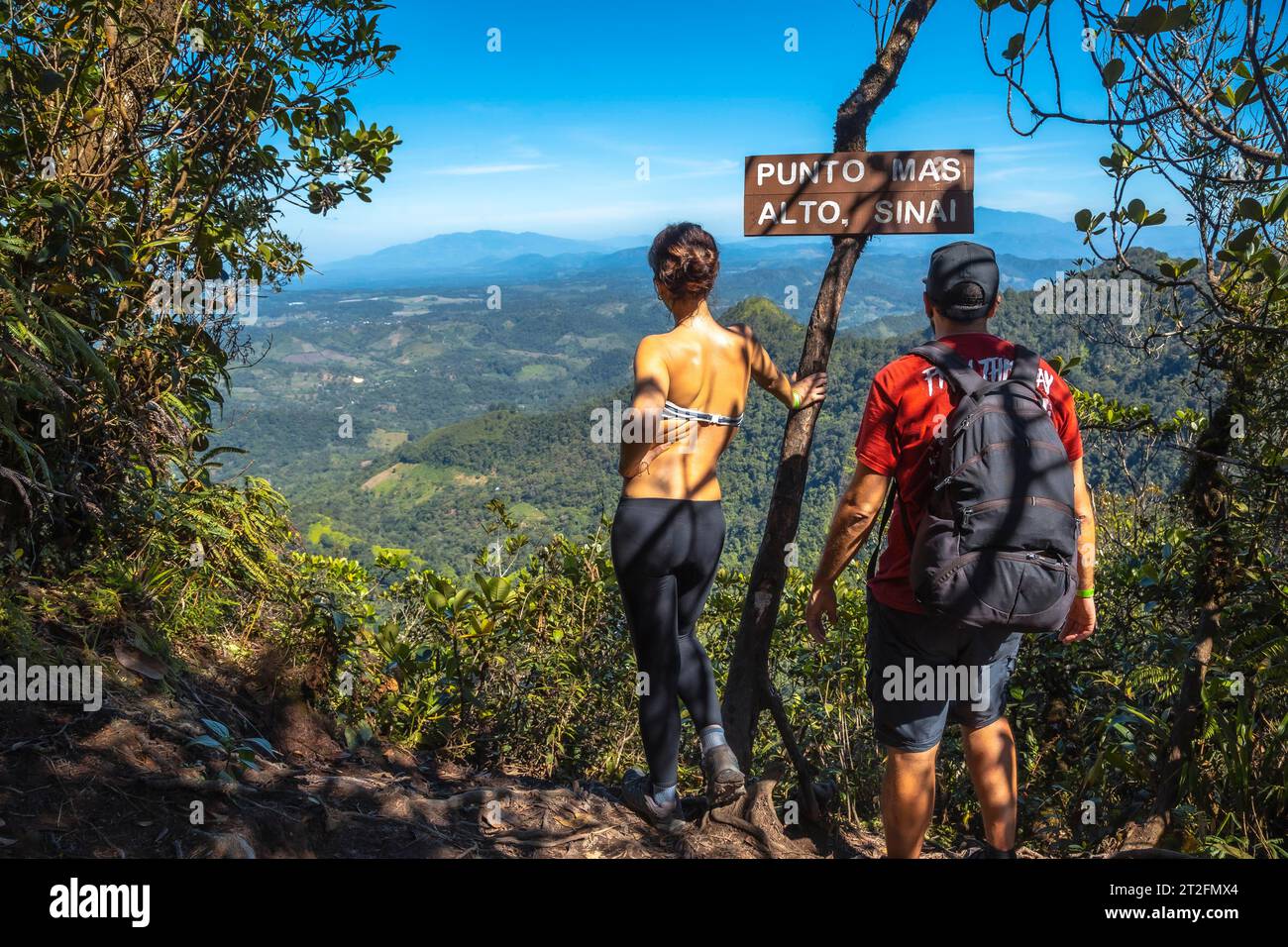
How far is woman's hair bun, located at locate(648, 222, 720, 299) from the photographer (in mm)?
2746

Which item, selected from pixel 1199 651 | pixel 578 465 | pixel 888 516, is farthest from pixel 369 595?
pixel 578 465

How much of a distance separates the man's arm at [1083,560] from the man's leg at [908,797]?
528 millimetres

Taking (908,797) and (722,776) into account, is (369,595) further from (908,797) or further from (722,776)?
(908,797)

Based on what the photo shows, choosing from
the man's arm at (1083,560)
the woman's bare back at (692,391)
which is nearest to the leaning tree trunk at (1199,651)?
the man's arm at (1083,560)

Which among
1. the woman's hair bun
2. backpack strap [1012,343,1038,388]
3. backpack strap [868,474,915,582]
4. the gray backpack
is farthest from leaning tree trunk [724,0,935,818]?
the gray backpack

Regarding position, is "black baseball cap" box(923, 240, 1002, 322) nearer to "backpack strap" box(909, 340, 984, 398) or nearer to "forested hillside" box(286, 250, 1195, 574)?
"backpack strap" box(909, 340, 984, 398)

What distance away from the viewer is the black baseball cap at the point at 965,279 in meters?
2.29

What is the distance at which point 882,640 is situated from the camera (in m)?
2.35

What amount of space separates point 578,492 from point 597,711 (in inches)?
1816

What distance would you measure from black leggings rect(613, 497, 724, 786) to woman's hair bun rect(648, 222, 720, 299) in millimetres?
679

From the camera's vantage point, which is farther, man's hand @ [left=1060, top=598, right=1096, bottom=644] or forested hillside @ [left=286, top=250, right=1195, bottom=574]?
forested hillside @ [left=286, top=250, right=1195, bottom=574]

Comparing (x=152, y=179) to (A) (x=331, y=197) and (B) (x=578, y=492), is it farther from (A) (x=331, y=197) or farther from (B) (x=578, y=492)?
(B) (x=578, y=492)

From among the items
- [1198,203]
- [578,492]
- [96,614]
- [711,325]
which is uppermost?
[1198,203]
